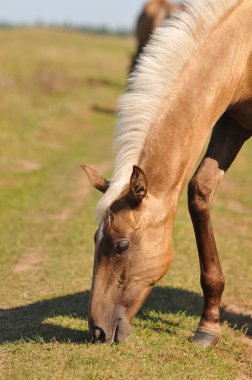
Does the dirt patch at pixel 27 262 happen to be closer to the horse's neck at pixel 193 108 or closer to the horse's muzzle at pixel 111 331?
the horse's muzzle at pixel 111 331

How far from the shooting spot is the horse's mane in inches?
162

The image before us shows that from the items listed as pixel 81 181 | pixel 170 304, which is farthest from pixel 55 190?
pixel 170 304

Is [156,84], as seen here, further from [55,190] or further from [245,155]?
[245,155]

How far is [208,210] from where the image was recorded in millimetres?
4797

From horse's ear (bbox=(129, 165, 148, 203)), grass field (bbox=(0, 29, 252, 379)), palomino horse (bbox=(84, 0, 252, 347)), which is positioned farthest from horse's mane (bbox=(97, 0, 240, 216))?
grass field (bbox=(0, 29, 252, 379))

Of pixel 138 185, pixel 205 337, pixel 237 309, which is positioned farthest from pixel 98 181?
pixel 237 309

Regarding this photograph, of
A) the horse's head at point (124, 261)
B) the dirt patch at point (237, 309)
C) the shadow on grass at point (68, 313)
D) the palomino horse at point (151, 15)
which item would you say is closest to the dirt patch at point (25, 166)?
the shadow on grass at point (68, 313)

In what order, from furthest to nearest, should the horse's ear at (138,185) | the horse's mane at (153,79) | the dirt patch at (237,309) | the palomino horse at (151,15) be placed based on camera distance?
the palomino horse at (151,15)
the dirt patch at (237,309)
the horse's mane at (153,79)
the horse's ear at (138,185)

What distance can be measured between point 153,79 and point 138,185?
29.9 inches

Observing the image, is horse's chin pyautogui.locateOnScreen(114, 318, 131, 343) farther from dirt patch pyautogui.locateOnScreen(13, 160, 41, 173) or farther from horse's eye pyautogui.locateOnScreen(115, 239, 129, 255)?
dirt patch pyautogui.locateOnScreen(13, 160, 41, 173)

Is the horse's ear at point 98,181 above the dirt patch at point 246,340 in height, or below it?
above

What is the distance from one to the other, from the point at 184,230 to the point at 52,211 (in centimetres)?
223

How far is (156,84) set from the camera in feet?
13.8

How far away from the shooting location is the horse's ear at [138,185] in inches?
152
